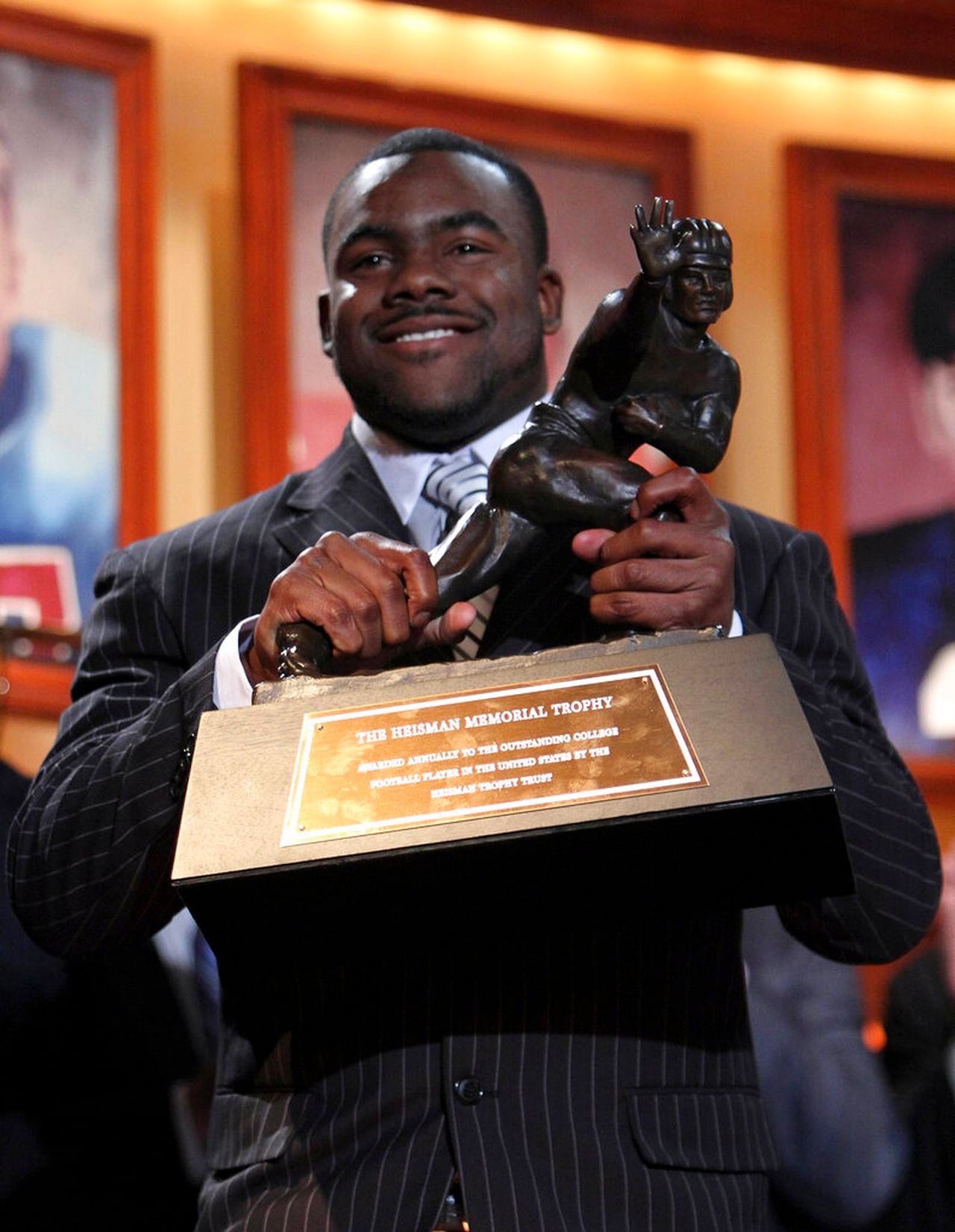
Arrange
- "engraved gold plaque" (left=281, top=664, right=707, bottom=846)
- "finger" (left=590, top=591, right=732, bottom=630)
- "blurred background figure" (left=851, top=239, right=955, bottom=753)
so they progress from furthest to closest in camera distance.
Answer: "blurred background figure" (left=851, top=239, right=955, bottom=753)
"finger" (left=590, top=591, right=732, bottom=630)
"engraved gold plaque" (left=281, top=664, right=707, bottom=846)

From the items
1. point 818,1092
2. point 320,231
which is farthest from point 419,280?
point 320,231

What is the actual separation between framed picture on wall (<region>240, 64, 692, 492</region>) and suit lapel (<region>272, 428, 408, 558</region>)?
2234 mm

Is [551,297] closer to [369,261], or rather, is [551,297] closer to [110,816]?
[369,261]

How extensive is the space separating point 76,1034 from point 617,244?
2893mm

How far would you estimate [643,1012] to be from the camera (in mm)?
1604

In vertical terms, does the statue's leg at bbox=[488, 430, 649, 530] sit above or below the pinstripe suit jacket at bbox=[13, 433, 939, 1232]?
above

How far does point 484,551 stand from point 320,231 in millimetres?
3150

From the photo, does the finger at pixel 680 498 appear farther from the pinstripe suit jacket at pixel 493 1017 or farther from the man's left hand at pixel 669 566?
the pinstripe suit jacket at pixel 493 1017

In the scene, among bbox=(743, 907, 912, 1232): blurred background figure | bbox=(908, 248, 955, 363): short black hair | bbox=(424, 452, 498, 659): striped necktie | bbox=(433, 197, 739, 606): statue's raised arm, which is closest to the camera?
bbox=(433, 197, 739, 606): statue's raised arm

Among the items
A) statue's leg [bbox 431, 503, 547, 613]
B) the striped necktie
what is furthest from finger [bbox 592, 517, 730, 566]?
the striped necktie

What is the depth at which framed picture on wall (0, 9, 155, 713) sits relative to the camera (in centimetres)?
397

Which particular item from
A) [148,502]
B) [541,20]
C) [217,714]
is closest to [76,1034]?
[217,714]

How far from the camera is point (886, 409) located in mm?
5047

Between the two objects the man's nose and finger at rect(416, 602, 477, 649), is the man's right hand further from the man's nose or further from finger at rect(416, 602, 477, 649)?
the man's nose
